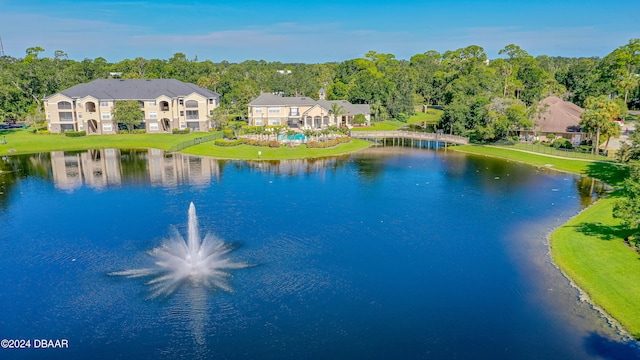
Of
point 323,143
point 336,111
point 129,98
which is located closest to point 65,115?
point 129,98

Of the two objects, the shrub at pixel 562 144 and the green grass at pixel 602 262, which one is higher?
the shrub at pixel 562 144

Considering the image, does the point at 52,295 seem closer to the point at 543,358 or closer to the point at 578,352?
the point at 543,358

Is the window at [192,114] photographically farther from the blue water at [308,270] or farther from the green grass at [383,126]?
the blue water at [308,270]

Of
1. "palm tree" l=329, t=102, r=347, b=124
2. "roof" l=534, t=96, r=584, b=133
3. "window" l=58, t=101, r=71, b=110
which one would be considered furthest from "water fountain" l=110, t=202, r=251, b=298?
"window" l=58, t=101, r=71, b=110

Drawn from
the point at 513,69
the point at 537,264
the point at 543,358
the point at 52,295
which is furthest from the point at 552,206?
the point at 513,69

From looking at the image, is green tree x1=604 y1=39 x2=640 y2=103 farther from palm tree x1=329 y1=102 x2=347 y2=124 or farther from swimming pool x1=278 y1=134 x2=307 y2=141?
swimming pool x1=278 y1=134 x2=307 y2=141

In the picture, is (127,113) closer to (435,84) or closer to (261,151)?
(261,151)

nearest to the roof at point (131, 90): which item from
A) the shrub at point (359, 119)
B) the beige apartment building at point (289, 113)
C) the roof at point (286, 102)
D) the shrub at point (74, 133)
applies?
the shrub at point (74, 133)
